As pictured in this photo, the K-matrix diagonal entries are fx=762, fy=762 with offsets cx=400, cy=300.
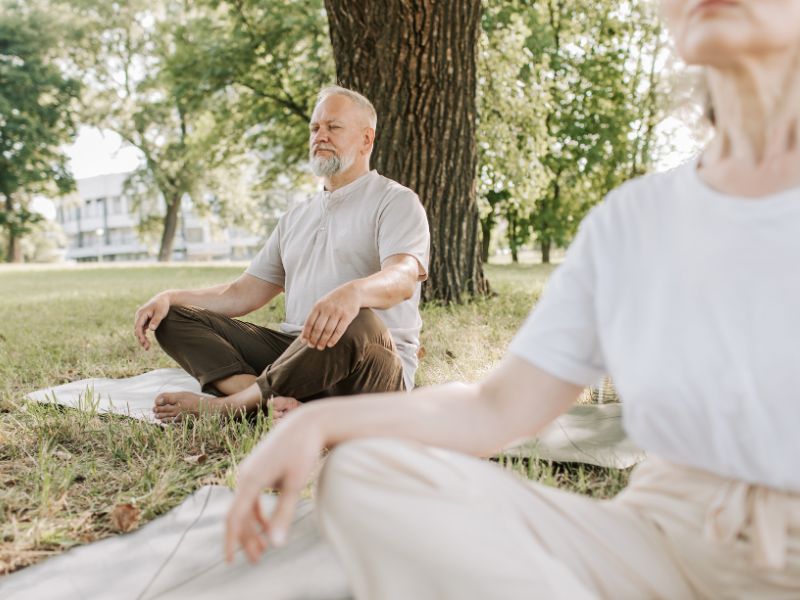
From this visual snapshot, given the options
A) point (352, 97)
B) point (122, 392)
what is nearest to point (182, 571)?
point (122, 392)

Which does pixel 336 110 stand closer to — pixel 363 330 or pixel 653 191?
pixel 363 330

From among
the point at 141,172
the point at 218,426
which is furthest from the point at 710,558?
the point at 141,172

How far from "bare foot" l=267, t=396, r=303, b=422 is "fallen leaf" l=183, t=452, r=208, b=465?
1.23 ft

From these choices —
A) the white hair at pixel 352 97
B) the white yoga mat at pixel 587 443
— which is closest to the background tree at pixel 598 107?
the white hair at pixel 352 97

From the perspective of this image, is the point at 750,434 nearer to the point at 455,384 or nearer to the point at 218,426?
the point at 455,384

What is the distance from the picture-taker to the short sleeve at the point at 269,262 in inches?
158

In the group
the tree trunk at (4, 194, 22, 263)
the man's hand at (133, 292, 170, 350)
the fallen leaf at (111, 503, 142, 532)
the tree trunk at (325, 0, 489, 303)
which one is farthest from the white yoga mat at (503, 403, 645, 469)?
the tree trunk at (4, 194, 22, 263)

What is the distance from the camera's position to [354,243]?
3.65 meters

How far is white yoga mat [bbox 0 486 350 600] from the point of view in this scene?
1859 millimetres

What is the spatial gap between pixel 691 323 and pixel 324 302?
1871 millimetres

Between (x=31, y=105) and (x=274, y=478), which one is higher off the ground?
(x=31, y=105)

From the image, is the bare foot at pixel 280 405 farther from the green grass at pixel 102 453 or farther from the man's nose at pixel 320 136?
the man's nose at pixel 320 136

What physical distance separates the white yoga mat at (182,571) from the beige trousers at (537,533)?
31.4 inches

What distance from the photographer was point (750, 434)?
1.12 meters
